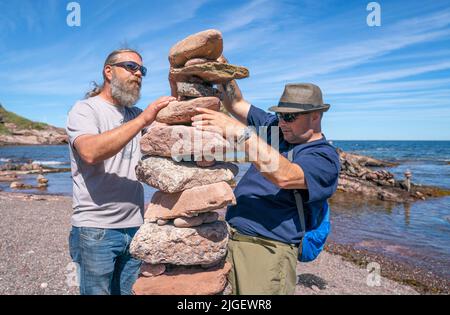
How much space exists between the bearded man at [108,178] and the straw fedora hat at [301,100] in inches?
54.9

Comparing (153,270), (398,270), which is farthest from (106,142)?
(398,270)

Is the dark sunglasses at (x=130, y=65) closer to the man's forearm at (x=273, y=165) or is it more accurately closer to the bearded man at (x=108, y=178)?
the bearded man at (x=108, y=178)

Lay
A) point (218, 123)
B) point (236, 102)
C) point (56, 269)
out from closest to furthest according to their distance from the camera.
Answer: point (218, 123), point (236, 102), point (56, 269)

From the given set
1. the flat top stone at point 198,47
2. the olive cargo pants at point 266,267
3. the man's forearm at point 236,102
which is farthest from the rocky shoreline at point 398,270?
the flat top stone at point 198,47

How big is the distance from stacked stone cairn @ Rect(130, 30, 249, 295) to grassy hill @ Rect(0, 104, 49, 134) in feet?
387

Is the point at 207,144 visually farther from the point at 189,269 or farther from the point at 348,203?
the point at 348,203

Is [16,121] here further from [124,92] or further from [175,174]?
[175,174]

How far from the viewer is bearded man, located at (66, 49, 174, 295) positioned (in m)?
3.84

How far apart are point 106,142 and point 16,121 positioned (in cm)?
12927

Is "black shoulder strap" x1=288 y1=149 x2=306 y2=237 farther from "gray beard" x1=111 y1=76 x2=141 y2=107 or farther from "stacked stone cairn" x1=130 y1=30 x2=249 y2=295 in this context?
"gray beard" x1=111 y1=76 x2=141 y2=107

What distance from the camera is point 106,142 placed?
365 centimetres

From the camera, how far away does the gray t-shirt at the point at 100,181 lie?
409 cm

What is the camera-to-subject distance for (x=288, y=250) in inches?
152
